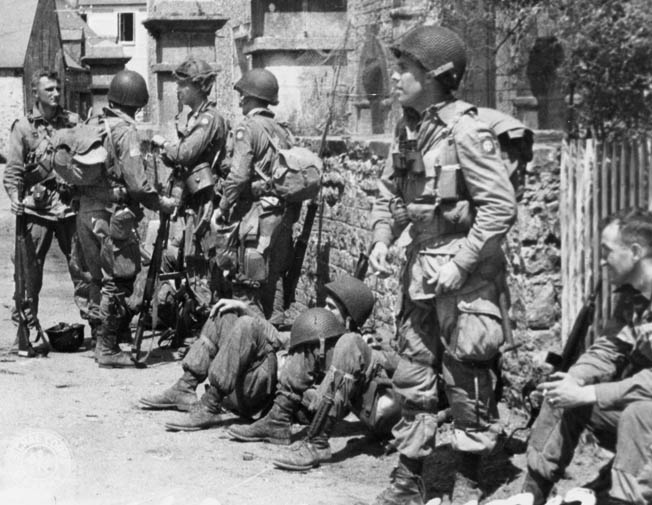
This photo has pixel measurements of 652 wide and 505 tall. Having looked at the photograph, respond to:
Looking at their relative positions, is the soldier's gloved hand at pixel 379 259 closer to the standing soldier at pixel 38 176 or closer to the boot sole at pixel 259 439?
the boot sole at pixel 259 439

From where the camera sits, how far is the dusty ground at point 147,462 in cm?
655

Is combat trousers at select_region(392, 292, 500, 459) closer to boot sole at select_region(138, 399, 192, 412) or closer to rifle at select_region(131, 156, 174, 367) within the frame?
boot sole at select_region(138, 399, 192, 412)

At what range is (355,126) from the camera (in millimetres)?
12531

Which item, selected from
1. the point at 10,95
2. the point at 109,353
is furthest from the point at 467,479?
the point at 10,95

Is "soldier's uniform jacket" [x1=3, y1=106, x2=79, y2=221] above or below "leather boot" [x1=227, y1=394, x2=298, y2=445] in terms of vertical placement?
above

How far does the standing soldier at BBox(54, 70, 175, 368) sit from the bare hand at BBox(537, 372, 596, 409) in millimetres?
5081

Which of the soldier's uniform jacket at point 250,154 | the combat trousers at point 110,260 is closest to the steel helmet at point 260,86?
the soldier's uniform jacket at point 250,154

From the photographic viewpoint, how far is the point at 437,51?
607 centimetres

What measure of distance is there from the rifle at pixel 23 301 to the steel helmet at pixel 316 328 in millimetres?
3919

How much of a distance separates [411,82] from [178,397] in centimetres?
319

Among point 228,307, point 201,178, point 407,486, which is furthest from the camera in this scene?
point 201,178

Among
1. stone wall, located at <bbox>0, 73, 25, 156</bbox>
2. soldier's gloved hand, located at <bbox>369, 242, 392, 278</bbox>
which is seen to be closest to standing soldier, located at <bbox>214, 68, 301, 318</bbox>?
soldier's gloved hand, located at <bbox>369, 242, 392, 278</bbox>

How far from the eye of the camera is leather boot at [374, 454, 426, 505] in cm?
618

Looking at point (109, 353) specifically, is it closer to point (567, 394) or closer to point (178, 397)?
point (178, 397)
